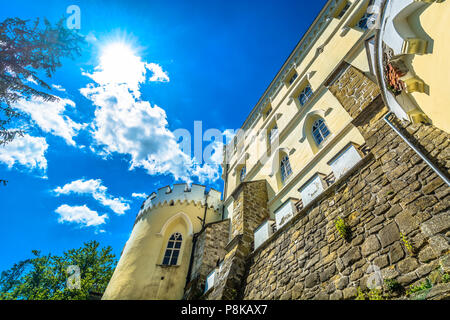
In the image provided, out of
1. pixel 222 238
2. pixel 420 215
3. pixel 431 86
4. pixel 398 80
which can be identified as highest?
pixel 222 238

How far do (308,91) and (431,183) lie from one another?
8.92 m

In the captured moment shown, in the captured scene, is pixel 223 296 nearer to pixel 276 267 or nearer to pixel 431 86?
pixel 276 267

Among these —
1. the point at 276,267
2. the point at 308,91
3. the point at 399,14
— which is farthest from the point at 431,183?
the point at 308,91

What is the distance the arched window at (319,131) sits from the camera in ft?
28.0

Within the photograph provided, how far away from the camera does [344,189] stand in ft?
15.7

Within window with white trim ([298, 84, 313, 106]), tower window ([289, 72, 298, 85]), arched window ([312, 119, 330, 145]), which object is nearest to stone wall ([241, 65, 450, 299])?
arched window ([312, 119, 330, 145])

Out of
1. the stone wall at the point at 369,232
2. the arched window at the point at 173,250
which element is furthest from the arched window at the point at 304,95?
the arched window at the point at 173,250

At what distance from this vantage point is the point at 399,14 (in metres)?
3.24

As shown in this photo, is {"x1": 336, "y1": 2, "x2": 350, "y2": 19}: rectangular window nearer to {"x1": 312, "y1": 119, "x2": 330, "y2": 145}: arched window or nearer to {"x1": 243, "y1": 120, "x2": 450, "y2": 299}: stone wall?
{"x1": 312, "y1": 119, "x2": 330, "y2": 145}: arched window

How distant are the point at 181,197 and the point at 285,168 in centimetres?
704

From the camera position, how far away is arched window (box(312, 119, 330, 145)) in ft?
28.0

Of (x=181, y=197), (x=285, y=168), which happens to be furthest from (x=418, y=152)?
(x=181, y=197)

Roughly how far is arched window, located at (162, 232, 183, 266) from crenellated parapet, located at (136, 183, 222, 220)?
83.1 inches

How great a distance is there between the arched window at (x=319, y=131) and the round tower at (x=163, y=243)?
7.95 metres
